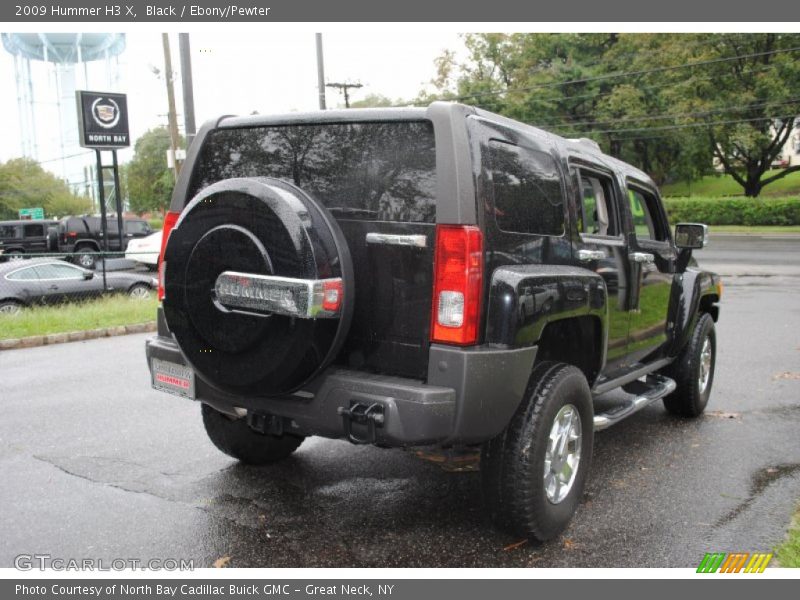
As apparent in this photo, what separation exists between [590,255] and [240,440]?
2.40 meters

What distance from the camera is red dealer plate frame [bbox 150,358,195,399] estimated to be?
3.76m

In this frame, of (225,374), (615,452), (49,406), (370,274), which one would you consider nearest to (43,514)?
(225,374)

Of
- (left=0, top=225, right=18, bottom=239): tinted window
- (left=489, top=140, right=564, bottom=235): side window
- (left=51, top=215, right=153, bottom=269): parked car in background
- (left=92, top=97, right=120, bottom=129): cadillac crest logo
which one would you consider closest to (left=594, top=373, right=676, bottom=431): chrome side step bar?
(left=489, top=140, right=564, bottom=235): side window

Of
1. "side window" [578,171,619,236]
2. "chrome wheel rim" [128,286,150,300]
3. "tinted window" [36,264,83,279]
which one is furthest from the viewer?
"chrome wheel rim" [128,286,150,300]

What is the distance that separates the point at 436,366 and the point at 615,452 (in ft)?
8.18

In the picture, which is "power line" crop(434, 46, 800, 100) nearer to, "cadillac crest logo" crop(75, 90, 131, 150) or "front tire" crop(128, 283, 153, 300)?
"cadillac crest logo" crop(75, 90, 131, 150)

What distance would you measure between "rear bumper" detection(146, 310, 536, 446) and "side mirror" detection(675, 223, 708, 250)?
2596 millimetres

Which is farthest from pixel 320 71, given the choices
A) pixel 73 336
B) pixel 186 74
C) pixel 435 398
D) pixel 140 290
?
pixel 435 398

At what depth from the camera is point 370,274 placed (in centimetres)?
339

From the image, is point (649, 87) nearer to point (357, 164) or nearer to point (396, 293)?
point (357, 164)

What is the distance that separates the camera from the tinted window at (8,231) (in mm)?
33250

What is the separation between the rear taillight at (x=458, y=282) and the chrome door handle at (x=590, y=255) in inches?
43.5

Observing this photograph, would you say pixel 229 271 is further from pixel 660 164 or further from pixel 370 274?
pixel 660 164

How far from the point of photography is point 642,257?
15.9ft
